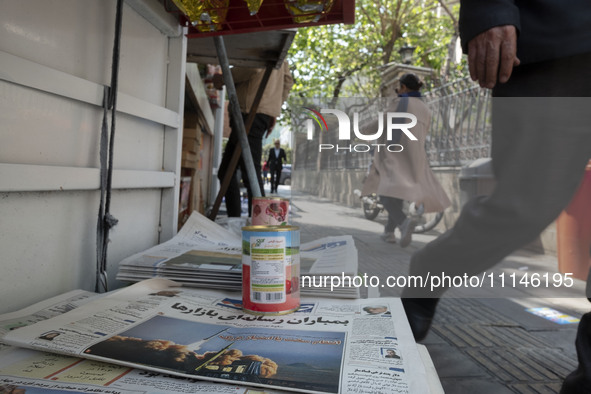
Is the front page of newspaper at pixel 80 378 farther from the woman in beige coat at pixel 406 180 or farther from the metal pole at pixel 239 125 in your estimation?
the metal pole at pixel 239 125

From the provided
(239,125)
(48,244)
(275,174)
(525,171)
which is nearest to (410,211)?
(239,125)

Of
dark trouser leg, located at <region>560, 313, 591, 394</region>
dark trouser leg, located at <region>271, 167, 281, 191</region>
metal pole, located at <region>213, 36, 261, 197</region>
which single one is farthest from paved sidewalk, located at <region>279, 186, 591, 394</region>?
dark trouser leg, located at <region>271, 167, 281, 191</region>

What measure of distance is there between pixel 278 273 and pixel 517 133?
779 millimetres

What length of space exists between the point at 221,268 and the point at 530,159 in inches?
37.6

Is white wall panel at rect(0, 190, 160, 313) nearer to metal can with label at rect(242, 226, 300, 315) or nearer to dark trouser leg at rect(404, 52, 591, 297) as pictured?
metal can with label at rect(242, 226, 300, 315)

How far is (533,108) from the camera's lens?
1139 mm

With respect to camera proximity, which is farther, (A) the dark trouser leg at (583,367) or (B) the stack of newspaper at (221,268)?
(B) the stack of newspaper at (221,268)

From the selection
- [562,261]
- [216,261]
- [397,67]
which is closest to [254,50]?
[216,261]

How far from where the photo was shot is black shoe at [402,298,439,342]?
1.49m

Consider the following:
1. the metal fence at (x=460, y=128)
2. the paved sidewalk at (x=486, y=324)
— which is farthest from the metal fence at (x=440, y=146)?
the paved sidewalk at (x=486, y=324)

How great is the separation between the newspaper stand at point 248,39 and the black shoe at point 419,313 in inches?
43.6

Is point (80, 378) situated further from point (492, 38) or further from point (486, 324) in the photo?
point (486, 324)

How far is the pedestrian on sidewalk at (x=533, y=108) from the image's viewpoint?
43.9 inches

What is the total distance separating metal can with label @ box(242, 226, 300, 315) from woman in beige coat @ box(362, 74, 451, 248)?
1.07 m
